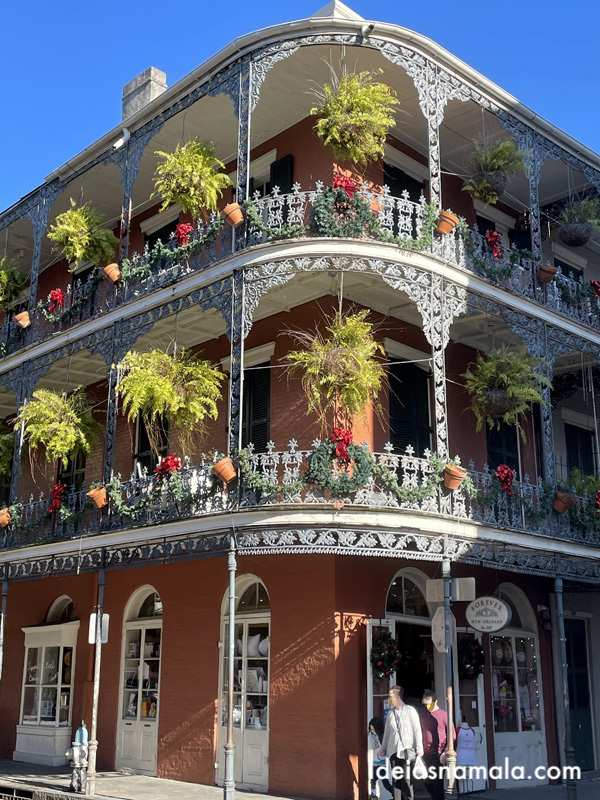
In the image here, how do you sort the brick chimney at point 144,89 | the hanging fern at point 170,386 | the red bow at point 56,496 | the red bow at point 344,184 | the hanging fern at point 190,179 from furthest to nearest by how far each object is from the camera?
the brick chimney at point 144,89
the red bow at point 56,496
the hanging fern at point 190,179
the hanging fern at point 170,386
the red bow at point 344,184

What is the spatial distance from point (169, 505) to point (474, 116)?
7513 millimetres

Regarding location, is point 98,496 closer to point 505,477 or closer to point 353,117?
point 505,477

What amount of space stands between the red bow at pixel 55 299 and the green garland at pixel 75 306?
9 centimetres

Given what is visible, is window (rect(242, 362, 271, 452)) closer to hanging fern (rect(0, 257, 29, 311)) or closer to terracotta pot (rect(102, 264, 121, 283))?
terracotta pot (rect(102, 264, 121, 283))

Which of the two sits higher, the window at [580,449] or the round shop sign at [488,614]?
the window at [580,449]

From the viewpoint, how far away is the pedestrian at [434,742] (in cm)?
1022

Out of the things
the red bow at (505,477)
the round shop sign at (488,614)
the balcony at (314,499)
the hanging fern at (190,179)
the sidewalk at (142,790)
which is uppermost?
the hanging fern at (190,179)

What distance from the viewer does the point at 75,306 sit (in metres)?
14.5

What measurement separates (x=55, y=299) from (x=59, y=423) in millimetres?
2608

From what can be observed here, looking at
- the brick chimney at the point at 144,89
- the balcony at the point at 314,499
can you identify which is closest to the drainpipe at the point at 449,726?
the balcony at the point at 314,499

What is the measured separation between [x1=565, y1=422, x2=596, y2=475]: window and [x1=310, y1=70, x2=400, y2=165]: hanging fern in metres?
7.24

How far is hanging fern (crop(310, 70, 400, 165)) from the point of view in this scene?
11.4m

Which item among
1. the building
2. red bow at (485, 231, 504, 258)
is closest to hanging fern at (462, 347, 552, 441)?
the building

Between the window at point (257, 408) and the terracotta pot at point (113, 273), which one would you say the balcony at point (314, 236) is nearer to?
the terracotta pot at point (113, 273)
